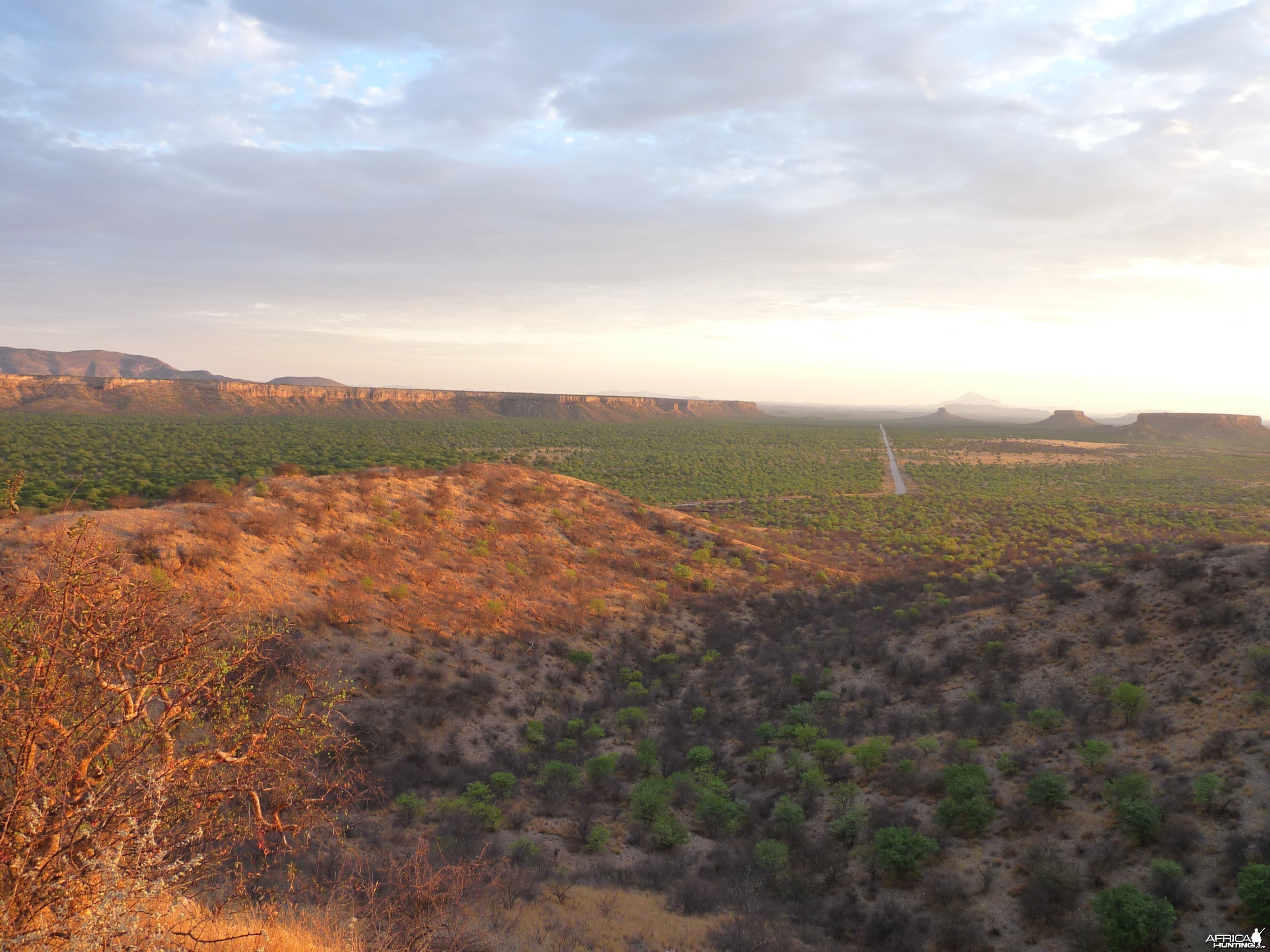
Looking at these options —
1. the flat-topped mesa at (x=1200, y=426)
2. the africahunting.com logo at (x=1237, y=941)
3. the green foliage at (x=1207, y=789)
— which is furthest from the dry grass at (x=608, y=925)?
the flat-topped mesa at (x=1200, y=426)

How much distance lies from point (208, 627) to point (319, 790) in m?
9.49

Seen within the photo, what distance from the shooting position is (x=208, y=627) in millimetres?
5996

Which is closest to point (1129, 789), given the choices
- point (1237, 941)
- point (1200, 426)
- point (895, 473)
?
point (1237, 941)

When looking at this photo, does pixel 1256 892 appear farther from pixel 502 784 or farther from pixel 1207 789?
pixel 502 784

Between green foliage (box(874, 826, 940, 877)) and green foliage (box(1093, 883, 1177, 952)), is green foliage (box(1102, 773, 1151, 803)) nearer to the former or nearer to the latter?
green foliage (box(1093, 883, 1177, 952))

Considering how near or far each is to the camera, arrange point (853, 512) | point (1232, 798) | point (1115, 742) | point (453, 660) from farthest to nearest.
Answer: point (853, 512) < point (453, 660) < point (1115, 742) < point (1232, 798)

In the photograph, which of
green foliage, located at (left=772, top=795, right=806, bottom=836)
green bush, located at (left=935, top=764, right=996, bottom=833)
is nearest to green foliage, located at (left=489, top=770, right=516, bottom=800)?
green foliage, located at (left=772, top=795, right=806, bottom=836)

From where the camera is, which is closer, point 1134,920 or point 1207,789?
point 1134,920

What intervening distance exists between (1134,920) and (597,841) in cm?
826

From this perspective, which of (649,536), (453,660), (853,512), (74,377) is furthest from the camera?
(74,377)

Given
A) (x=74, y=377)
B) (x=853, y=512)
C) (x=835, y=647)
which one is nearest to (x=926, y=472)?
(x=853, y=512)

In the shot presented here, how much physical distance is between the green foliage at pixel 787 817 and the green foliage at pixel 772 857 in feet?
1.91

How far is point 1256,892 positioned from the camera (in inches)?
320

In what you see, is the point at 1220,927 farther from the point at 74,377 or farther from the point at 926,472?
the point at 74,377
